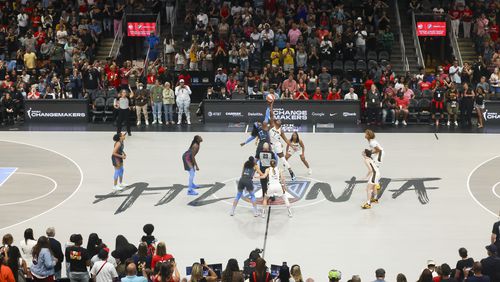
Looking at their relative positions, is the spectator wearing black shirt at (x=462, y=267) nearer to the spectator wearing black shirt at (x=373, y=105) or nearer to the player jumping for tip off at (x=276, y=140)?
the player jumping for tip off at (x=276, y=140)

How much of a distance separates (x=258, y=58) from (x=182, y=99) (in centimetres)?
541

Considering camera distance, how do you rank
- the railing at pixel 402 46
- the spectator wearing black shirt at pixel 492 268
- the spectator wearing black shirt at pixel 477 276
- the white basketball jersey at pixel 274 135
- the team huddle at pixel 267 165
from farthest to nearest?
the railing at pixel 402 46
the white basketball jersey at pixel 274 135
the team huddle at pixel 267 165
the spectator wearing black shirt at pixel 492 268
the spectator wearing black shirt at pixel 477 276

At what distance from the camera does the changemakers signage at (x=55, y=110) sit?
32.9 metres

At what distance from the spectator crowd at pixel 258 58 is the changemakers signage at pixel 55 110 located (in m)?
0.57

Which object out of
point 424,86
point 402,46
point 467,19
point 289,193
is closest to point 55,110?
point 289,193

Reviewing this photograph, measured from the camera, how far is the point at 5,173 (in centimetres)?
2508

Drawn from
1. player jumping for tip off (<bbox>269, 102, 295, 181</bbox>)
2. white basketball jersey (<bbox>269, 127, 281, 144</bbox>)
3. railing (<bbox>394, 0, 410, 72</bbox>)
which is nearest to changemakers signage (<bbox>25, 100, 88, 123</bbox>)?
player jumping for tip off (<bbox>269, 102, 295, 181</bbox>)

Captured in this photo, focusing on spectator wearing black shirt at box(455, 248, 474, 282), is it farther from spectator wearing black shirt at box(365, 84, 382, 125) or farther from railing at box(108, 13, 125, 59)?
railing at box(108, 13, 125, 59)


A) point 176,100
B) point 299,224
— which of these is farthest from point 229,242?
point 176,100

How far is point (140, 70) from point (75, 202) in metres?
14.5

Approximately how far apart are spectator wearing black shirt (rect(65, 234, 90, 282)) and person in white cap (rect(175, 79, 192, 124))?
56.4 feet

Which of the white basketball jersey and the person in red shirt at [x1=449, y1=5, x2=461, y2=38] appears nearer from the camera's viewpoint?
the white basketball jersey

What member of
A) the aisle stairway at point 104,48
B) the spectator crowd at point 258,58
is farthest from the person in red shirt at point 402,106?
the aisle stairway at point 104,48

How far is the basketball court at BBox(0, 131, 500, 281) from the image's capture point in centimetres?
1850
